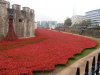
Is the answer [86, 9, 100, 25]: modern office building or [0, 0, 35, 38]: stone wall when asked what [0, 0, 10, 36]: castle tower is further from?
[86, 9, 100, 25]: modern office building

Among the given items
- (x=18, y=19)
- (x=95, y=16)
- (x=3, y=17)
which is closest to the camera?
(x=3, y=17)

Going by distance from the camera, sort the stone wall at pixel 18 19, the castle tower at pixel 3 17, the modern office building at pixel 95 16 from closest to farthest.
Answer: the castle tower at pixel 3 17 < the stone wall at pixel 18 19 < the modern office building at pixel 95 16

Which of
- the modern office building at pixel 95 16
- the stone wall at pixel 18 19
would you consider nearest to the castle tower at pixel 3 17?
the stone wall at pixel 18 19

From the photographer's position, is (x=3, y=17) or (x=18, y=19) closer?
(x=3, y=17)

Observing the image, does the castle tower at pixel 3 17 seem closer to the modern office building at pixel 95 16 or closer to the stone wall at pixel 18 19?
the stone wall at pixel 18 19

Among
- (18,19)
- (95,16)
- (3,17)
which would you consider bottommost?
(18,19)

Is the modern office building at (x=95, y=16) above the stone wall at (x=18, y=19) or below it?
above

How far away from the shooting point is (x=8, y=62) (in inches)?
511

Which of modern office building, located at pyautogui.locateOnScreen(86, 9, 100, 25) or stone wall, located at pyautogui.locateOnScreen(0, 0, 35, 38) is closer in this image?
stone wall, located at pyautogui.locateOnScreen(0, 0, 35, 38)

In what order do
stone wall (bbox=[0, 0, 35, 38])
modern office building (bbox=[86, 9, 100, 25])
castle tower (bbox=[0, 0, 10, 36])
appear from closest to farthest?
castle tower (bbox=[0, 0, 10, 36])
stone wall (bbox=[0, 0, 35, 38])
modern office building (bbox=[86, 9, 100, 25])

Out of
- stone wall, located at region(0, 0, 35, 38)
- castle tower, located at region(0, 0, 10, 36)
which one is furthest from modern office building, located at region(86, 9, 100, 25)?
castle tower, located at region(0, 0, 10, 36)

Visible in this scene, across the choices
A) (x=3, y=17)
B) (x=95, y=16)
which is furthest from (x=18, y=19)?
(x=95, y=16)

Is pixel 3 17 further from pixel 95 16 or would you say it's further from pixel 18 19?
pixel 95 16

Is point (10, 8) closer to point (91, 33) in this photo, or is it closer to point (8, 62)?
point (8, 62)
